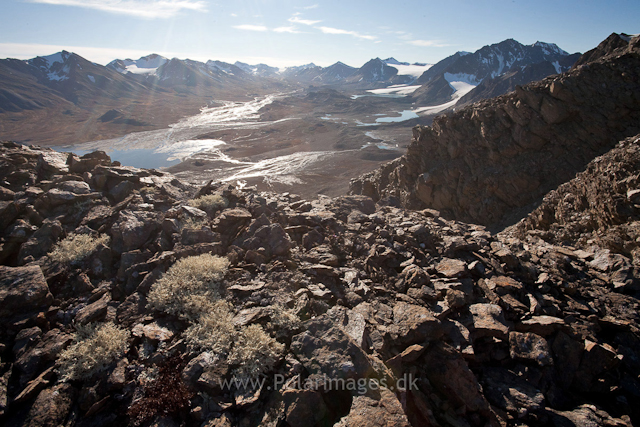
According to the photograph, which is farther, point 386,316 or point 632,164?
point 632,164

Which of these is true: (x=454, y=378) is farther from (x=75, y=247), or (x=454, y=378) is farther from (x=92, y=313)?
(x=75, y=247)

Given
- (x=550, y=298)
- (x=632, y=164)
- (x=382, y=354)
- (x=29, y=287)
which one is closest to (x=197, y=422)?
(x=382, y=354)

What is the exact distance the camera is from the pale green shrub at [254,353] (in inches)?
166

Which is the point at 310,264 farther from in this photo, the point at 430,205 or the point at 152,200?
the point at 430,205

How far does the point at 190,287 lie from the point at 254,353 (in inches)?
87.6

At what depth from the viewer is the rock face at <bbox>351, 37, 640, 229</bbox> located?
1602 centimetres

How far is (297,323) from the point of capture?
16.1 ft

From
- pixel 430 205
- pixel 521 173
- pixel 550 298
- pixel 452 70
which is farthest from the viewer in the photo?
pixel 452 70

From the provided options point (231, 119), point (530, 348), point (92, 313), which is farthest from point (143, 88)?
point (530, 348)

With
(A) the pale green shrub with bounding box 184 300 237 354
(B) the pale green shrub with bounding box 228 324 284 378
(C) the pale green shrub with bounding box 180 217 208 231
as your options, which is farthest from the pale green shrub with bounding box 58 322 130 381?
(C) the pale green shrub with bounding box 180 217 208 231

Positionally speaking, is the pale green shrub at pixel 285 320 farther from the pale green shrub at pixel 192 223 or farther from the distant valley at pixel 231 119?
the distant valley at pixel 231 119

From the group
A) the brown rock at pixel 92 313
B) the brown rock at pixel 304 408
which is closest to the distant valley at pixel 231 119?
the brown rock at pixel 92 313

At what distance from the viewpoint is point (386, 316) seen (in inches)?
210

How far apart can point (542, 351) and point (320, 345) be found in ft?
11.9
